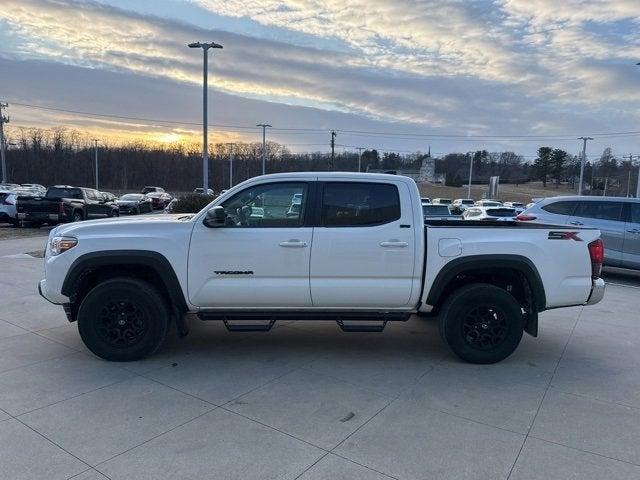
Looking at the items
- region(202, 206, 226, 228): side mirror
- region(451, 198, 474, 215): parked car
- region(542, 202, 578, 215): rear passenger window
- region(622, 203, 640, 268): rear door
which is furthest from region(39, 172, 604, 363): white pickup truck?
region(451, 198, 474, 215): parked car

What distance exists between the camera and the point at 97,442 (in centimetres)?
322

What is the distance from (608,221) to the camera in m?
10.2

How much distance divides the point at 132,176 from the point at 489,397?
11056 cm

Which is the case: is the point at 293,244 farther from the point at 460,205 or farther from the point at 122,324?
the point at 460,205

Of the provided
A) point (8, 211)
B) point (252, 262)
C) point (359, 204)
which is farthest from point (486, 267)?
point (8, 211)

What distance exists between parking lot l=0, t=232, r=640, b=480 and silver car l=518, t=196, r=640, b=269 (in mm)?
4823

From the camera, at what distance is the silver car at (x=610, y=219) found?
985 centimetres

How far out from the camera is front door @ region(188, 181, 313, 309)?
4.56 metres

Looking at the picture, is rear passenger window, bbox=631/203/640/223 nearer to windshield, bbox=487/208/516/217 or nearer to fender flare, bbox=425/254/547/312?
fender flare, bbox=425/254/547/312

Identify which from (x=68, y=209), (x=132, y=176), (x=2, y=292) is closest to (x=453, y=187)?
(x=132, y=176)

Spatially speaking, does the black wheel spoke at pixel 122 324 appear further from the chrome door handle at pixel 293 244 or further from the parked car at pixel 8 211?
the parked car at pixel 8 211

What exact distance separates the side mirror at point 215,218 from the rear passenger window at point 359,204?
98cm

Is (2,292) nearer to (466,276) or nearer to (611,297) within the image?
(466,276)

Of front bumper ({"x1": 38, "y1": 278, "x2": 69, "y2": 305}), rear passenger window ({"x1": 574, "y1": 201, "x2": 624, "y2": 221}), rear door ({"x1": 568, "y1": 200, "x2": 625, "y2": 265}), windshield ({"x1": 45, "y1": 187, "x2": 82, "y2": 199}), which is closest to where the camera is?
front bumper ({"x1": 38, "y1": 278, "x2": 69, "y2": 305})
